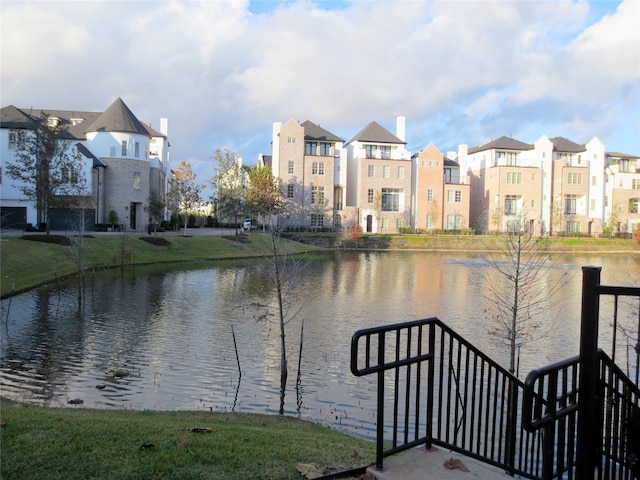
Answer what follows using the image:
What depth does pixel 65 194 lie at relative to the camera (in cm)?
3856

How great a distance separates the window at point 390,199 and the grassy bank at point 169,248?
8983 millimetres

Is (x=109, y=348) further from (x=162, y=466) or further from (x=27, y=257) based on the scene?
(x=27, y=257)

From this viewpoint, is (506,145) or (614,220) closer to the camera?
(614,220)

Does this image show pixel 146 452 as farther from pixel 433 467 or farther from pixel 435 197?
pixel 435 197

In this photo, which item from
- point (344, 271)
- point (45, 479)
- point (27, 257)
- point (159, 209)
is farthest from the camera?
point (159, 209)

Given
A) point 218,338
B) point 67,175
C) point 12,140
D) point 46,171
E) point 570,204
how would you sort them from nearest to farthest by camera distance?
point 218,338, point 46,171, point 67,175, point 12,140, point 570,204

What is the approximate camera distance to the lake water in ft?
36.3

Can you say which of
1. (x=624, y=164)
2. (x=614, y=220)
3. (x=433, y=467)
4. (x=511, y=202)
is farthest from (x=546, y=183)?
(x=433, y=467)

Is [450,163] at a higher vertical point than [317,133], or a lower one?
lower

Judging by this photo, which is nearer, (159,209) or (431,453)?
(431,453)

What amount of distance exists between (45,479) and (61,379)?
830 centimetres

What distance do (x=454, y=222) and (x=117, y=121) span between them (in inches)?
1696

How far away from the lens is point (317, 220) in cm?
6694

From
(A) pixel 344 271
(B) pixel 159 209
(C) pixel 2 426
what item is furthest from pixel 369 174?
(C) pixel 2 426
